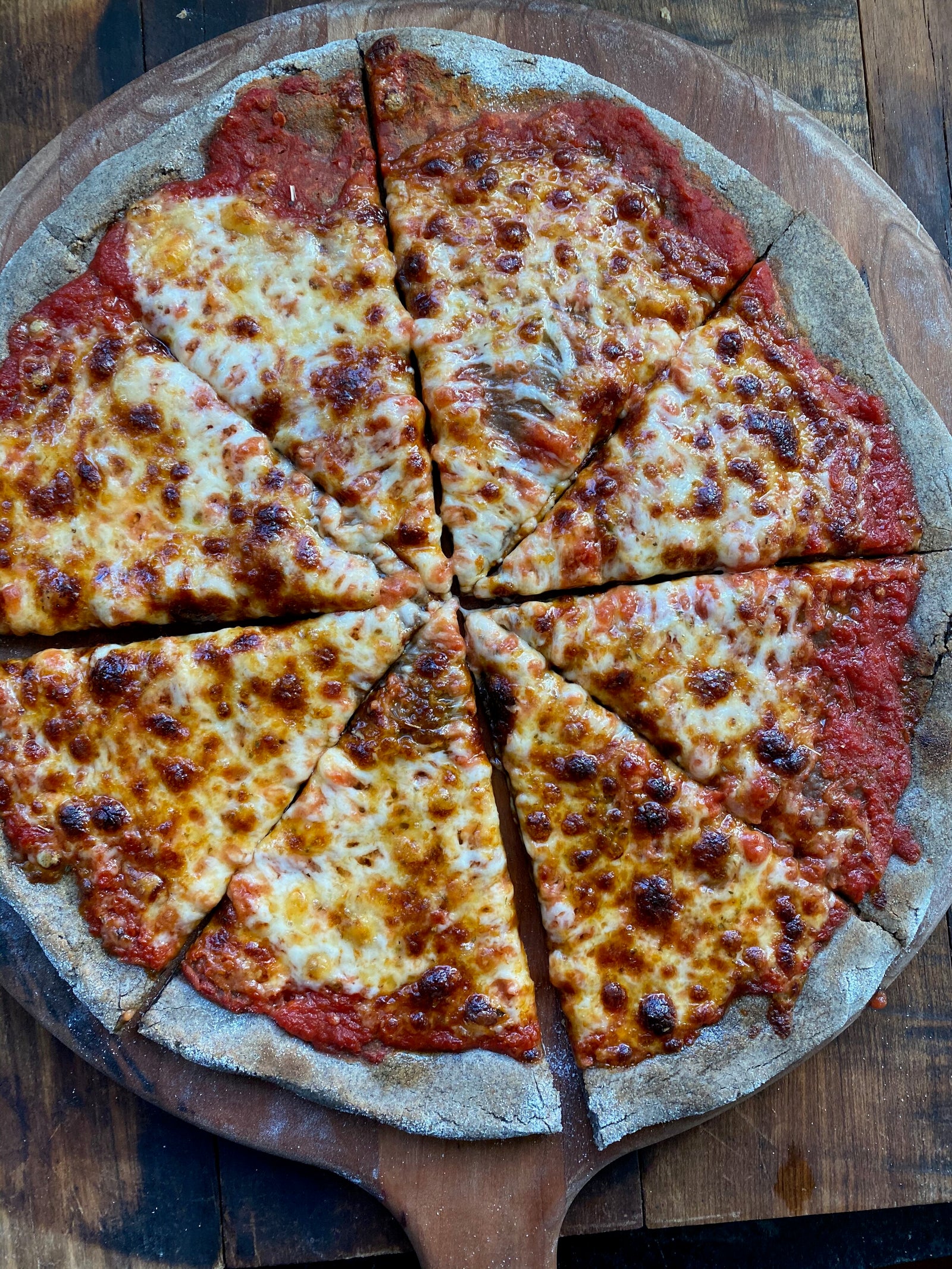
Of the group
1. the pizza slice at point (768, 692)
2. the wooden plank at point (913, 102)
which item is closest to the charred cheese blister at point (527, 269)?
the pizza slice at point (768, 692)

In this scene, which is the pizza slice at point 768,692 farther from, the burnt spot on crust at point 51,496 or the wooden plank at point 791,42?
the wooden plank at point 791,42

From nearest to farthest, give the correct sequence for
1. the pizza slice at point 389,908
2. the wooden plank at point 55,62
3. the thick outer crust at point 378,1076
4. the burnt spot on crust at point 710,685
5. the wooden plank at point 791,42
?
the thick outer crust at point 378,1076, the pizza slice at point 389,908, the burnt spot on crust at point 710,685, the wooden plank at point 55,62, the wooden plank at point 791,42

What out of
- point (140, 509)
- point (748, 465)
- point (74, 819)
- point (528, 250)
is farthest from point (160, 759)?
point (748, 465)

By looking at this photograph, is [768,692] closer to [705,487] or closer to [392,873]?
[705,487]

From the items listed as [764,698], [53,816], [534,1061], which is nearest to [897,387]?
[764,698]

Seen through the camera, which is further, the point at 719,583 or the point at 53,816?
the point at 719,583

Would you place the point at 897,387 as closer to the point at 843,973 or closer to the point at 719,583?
the point at 719,583
